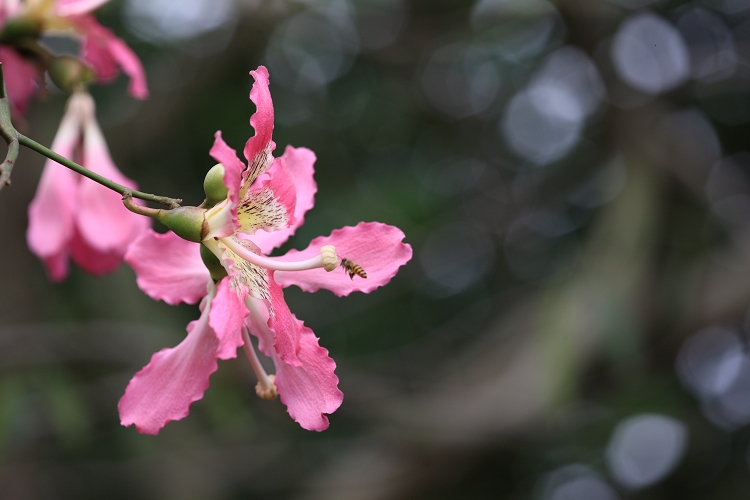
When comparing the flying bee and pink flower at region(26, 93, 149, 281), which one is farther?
pink flower at region(26, 93, 149, 281)

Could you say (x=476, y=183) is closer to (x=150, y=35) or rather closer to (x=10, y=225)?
(x=150, y=35)

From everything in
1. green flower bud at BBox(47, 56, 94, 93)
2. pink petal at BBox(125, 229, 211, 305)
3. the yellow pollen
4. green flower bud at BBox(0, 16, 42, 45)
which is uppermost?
green flower bud at BBox(0, 16, 42, 45)

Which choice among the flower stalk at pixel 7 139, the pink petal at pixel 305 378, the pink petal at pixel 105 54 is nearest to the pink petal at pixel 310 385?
the pink petal at pixel 305 378

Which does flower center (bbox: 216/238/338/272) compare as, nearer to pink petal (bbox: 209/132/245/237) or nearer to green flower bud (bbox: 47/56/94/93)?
pink petal (bbox: 209/132/245/237)

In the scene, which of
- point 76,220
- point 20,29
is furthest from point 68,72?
point 76,220

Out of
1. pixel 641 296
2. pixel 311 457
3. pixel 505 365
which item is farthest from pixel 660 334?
pixel 311 457

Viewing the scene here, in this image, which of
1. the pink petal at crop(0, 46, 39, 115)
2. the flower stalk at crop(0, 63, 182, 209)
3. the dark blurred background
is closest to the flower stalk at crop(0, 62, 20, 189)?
the flower stalk at crop(0, 63, 182, 209)
